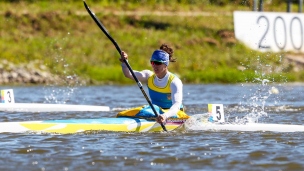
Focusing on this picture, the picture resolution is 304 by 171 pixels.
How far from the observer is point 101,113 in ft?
51.9

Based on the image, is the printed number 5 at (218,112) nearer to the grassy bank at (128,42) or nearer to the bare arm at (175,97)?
the bare arm at (175,97)

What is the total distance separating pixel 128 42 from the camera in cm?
3291

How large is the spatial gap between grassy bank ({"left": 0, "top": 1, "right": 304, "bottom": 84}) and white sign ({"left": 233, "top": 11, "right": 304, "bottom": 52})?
0.51 meters

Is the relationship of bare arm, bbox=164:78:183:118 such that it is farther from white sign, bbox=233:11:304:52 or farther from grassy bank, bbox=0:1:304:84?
white sign, bbox=233:11:304:52

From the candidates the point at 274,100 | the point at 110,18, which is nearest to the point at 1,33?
the point at 110,18

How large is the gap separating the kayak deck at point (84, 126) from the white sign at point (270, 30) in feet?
63.6

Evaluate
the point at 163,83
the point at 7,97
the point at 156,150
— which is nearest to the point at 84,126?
the point at 163,83

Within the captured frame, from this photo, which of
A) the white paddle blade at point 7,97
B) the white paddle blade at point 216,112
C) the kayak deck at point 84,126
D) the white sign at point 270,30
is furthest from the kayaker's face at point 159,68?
the white sign at point 270,30

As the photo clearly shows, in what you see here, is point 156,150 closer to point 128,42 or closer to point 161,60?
point 161,60

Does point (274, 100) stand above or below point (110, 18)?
below

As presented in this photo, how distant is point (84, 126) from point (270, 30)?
21.4 metres

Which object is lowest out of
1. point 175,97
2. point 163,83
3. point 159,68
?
point 175,97

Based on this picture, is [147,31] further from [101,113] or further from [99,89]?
[101,113]

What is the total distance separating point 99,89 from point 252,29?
871 centimetres
